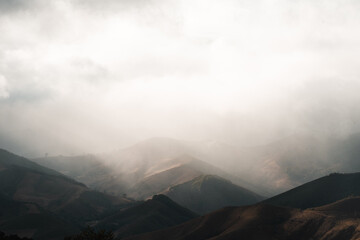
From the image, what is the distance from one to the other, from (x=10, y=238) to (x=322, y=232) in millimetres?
140377

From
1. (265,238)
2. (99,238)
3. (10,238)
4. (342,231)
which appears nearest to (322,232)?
(342,231)

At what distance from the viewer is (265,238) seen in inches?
7825

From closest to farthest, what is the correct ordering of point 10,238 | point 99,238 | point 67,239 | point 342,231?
point 99,238 → point 67,239 → point 10,238 → point 342,231

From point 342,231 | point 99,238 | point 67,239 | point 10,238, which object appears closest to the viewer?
point 99,238

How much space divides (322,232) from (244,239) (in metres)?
37.7

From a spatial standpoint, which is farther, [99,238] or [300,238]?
[300,238]

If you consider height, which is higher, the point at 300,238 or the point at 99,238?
the point at 99,238

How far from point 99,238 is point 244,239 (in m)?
108

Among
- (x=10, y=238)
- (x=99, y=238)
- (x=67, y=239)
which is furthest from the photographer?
(x=10, y=238)

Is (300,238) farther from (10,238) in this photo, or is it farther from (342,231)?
(10,238)

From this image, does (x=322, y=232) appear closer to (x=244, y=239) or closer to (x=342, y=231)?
(x=342, y=231)

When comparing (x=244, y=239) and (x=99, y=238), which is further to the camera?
(x=244, y=239)

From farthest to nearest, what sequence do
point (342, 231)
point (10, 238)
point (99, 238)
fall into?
point (342, 231) → point (10, 238) → point (99, 238)

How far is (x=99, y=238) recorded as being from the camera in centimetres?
10988
